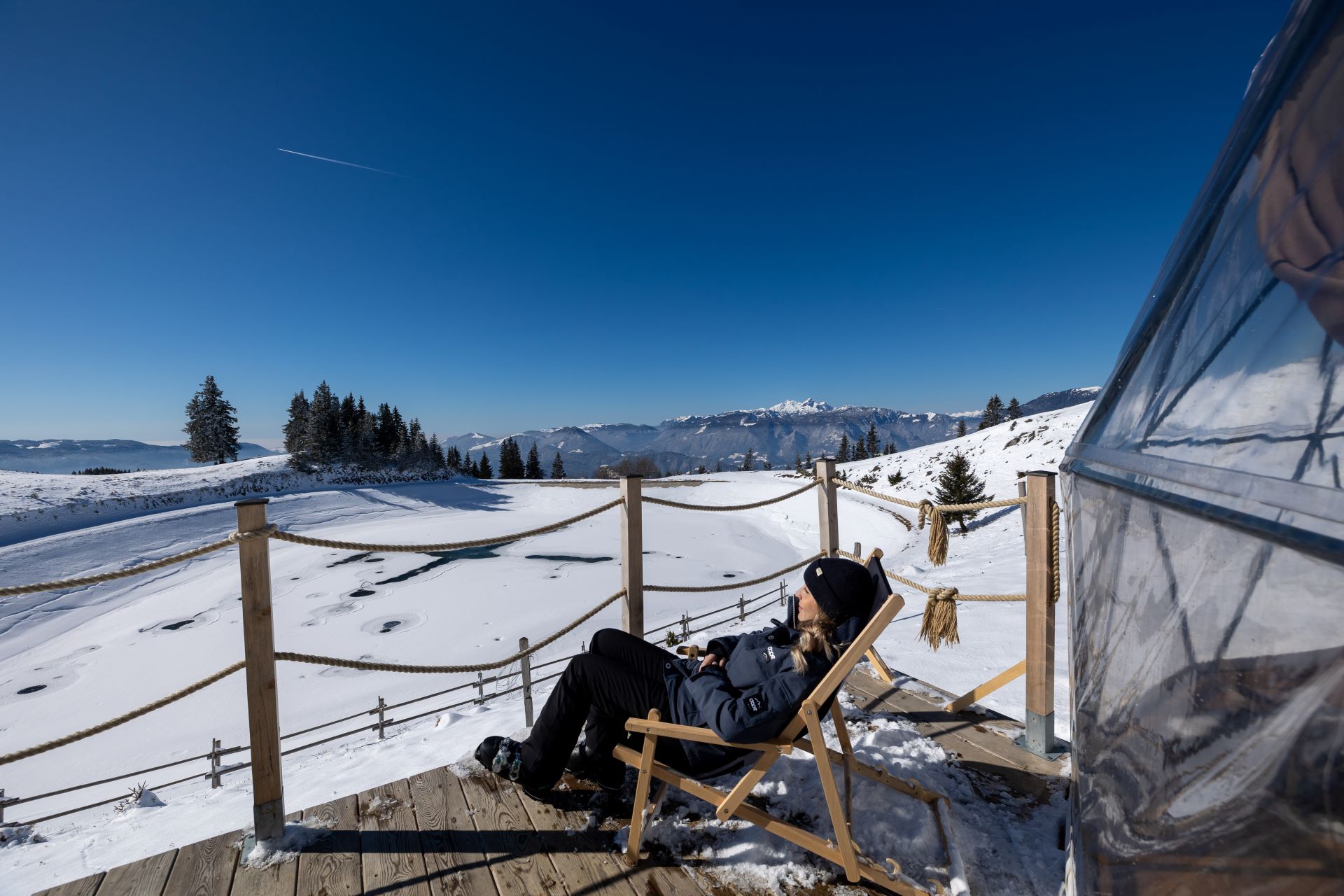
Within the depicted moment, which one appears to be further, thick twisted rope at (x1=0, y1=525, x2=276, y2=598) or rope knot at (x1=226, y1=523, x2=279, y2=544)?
rope knot at (x1=226, y1=523, x2=279, y2=544)

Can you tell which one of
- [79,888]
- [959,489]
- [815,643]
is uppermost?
[815,643]

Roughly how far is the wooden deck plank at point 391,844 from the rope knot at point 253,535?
1.34 metres

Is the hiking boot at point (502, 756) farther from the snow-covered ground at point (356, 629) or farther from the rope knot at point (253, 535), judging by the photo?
the rope knot at point (253, 535)

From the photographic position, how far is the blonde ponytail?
1.95m

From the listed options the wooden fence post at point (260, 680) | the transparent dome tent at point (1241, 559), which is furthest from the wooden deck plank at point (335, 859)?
the transparent dome tent at point (1241, 559)

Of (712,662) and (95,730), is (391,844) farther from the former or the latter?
(712,662)

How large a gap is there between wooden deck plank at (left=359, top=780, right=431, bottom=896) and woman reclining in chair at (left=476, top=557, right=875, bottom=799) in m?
0.39

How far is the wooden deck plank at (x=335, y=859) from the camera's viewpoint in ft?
6.59

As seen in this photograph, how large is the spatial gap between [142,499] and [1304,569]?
115 feet

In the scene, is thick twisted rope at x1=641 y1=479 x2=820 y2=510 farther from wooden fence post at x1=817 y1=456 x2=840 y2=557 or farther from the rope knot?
the rope knot

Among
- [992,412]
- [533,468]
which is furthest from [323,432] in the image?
[992,412]

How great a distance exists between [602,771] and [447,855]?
681 millimetres

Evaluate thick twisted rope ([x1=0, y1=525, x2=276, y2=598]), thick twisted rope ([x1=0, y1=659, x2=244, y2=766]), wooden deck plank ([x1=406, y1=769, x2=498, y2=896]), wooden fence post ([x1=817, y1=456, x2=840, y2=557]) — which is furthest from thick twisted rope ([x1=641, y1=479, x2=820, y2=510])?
thick twisted rope ([x1=0, y1=659, x2=244, y2=766])

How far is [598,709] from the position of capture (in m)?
2.44
